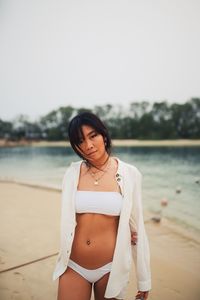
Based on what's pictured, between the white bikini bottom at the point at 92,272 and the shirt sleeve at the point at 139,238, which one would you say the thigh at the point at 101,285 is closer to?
the white bikini bottom at the point at 92,272

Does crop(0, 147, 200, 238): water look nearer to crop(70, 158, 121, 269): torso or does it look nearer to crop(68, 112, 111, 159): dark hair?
crop(70, 158, 121, 269): torso

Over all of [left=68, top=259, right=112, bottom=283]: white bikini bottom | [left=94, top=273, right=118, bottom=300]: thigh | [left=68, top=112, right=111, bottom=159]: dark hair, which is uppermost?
[left=68, top=112, right=111, bottom=159]: dark hair

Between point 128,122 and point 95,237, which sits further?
point 128,122

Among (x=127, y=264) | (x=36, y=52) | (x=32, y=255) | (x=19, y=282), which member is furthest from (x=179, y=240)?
(x=36, y=52)

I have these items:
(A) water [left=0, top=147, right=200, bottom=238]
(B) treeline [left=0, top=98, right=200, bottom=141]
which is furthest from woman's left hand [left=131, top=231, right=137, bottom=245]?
(A) water [left=0, top=147, right=200, bottom=238]

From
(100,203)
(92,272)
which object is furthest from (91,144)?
(92,272)

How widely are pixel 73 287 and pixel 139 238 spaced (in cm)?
35

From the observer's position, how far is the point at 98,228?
132 cm

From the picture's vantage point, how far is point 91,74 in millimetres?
4160

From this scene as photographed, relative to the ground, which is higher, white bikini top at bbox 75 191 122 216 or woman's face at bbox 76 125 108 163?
woman's face at bbox 76 125 108 163

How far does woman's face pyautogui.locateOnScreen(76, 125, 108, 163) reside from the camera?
1.35 meters

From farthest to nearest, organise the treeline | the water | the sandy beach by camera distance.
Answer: the water < the treeline < the sandy beach

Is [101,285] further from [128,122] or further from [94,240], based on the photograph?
[128,122]

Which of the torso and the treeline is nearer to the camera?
the torso
